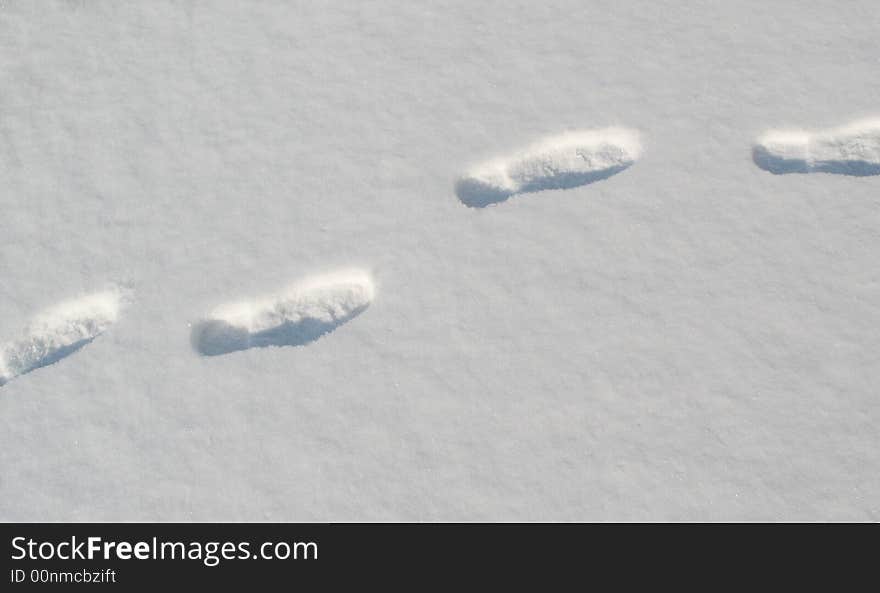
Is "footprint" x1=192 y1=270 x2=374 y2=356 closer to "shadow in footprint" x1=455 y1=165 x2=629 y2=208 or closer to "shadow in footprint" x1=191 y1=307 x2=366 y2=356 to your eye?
"shadow in footprint" x1=191 y1=307 x2=366 y2=356

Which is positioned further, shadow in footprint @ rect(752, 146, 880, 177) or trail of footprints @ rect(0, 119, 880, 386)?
shadow in footprint @ rect(752, 146, 880, 177)

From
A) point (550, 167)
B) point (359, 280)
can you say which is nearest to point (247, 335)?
point (359, 280)

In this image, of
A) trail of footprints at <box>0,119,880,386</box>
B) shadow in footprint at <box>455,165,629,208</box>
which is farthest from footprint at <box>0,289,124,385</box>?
shadow in footprint at <box>455,165,629,208</box>

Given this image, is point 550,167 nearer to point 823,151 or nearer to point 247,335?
point 823,151
